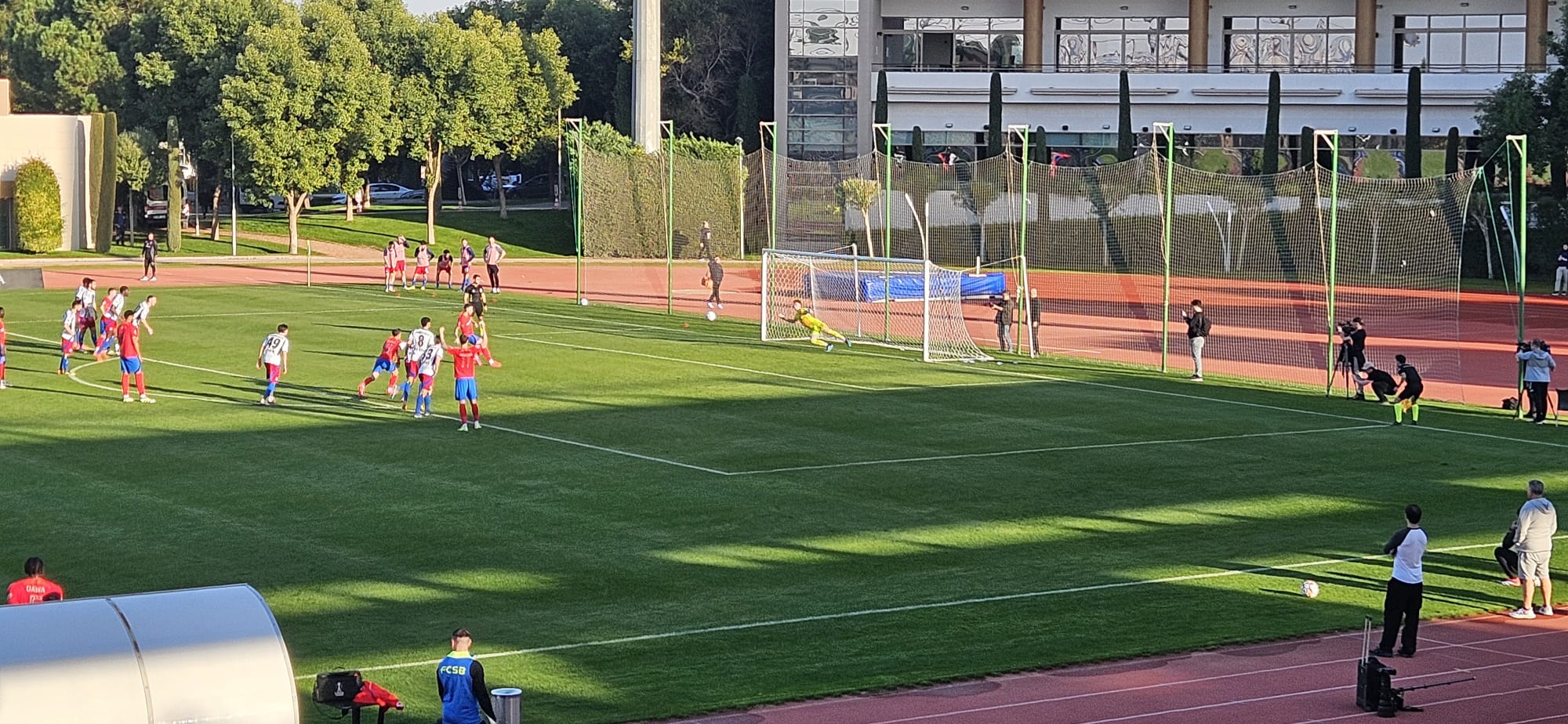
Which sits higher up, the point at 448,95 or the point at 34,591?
the point at 448,95

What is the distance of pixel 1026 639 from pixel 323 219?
7076cm

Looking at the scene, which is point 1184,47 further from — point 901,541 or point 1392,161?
point 901,541

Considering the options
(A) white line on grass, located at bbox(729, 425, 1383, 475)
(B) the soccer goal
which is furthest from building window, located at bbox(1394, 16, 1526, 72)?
(A) white line on grass, located at bbox(729, 425, 1383, 475)

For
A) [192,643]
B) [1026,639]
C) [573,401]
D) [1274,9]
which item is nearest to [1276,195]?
[1274,9]

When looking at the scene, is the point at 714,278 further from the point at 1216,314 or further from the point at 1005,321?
the point at 1216,314

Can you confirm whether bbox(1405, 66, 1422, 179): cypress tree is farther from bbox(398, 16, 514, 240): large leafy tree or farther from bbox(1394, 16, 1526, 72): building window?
bbox(398, 16, 514, 240): large leafy tree

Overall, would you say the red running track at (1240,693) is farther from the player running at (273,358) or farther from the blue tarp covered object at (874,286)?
the blue tarp covered object at (874,286)

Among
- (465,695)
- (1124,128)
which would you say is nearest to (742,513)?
(465,695)

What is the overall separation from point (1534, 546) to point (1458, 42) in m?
69.5

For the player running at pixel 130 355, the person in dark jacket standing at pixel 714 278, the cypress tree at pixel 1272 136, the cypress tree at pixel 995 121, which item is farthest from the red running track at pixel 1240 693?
the cypress tree at pixel 995 121

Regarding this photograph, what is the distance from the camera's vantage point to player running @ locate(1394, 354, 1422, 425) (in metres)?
31.5

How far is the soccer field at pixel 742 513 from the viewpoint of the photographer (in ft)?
58.0

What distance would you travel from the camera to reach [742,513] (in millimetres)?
23578

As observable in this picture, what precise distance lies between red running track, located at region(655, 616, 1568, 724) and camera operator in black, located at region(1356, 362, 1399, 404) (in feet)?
56.1
